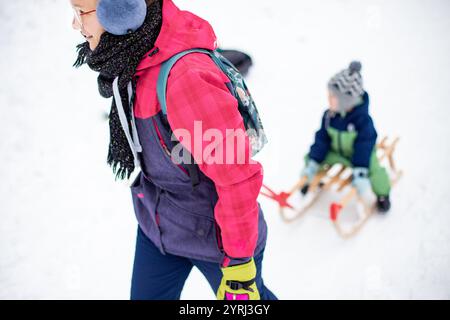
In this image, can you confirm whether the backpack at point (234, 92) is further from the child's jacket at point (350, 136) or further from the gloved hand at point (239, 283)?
the child's jacket at point (350, 136)

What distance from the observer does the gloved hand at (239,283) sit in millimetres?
1183

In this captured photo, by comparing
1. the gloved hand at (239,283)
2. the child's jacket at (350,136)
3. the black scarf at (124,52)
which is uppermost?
the black scarf at (124,52)

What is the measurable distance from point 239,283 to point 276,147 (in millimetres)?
2021

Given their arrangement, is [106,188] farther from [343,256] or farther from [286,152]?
[343,256]

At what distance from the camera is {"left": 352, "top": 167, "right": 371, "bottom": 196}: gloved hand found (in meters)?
2.47

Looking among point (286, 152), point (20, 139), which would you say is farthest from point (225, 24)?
point (20, 139)

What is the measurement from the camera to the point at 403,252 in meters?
2.35

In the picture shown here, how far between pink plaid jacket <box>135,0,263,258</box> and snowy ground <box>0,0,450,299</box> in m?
1.27

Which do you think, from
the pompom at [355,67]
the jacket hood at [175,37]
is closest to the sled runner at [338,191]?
the pompom at [355,67]

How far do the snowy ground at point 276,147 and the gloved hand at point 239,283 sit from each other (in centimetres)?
103

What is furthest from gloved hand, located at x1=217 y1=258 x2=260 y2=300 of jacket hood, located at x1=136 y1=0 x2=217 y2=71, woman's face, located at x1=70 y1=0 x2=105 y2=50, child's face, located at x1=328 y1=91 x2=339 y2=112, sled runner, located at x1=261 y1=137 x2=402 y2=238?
child's face, located at x1=328 y1=91 x2=339 y2=112

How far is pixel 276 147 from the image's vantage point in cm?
314

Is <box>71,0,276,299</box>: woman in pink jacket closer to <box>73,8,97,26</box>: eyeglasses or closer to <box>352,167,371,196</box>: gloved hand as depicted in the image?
<box>73,8,97,26</box>: eyeglasses

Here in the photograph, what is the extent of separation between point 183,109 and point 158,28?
0.26 m
